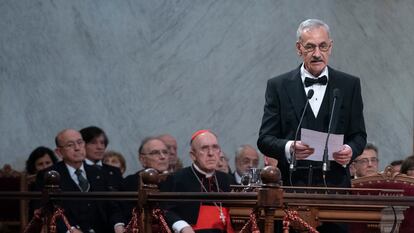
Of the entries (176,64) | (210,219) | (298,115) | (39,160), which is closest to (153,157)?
(39,160)

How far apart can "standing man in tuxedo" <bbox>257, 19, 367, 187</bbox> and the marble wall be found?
5598 mm

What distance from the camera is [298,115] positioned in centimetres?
581

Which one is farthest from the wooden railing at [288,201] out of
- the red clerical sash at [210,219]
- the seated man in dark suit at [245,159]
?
the seated man in dark suit at [245,159]

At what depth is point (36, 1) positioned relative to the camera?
1165 centimetres

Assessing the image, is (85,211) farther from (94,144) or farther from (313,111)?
(313,111)

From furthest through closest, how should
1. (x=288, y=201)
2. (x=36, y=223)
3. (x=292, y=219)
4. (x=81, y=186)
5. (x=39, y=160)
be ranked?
(x=39, y=160)
(x=81, y=186)
(x=36, y=223)
(x=292, y=219)
(x=288, y=201)

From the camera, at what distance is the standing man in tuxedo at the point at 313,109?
18.9 feet

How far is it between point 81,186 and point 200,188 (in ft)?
5.29

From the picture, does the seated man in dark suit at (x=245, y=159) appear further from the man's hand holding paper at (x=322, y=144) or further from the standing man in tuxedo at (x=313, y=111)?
the man's hand holding paper at (x=322, y=144)

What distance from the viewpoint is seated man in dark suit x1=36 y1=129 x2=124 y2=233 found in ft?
29.1

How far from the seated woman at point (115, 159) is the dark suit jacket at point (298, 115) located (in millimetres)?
5332

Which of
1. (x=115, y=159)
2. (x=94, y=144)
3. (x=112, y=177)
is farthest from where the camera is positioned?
(x=115, y=159)

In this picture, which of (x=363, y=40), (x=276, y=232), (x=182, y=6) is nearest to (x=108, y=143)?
(x=182, y=6)

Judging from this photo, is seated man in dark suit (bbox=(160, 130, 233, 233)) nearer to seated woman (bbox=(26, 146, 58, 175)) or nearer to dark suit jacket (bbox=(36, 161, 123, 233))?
dark suit jacket (bbox=(36, 161, 123, 233))
